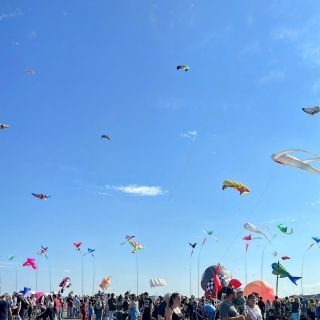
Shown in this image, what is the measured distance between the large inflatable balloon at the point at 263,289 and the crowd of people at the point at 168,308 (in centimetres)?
517

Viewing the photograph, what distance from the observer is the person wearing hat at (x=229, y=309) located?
26.5ft

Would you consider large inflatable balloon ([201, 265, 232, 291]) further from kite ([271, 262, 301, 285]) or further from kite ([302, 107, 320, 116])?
kite ([302, 107, 320, 116])

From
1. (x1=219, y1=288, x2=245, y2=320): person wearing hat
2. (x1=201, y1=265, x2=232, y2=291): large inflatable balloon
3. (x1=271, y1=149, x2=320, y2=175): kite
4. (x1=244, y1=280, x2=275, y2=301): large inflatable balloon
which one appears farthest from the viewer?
(x1=201, y1=265, x2=232, y2=291): large inflatable balloon

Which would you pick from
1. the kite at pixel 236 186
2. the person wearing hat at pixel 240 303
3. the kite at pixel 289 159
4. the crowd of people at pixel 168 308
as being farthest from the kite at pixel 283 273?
the person wearing hat at pixel 240 303

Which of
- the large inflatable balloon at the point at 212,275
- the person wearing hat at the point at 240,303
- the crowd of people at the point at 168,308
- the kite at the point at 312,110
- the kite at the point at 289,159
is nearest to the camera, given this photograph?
the crowd of people at the point at 168,308

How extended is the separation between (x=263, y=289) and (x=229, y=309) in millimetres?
27535

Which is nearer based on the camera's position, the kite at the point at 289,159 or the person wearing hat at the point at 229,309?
the person wearing hat at the point at 229,309

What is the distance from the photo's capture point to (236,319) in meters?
7.98

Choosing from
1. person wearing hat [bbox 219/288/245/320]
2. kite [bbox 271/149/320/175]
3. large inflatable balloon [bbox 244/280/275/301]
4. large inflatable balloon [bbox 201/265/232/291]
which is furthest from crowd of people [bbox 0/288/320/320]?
large inflatable balloon [bbox 201/265/232/291]

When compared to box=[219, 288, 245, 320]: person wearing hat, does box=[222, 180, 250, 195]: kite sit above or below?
above

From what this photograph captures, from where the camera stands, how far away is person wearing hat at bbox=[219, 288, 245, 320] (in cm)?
808

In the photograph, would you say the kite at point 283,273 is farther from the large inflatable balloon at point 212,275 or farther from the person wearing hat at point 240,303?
the person wearing hat at point 240,303

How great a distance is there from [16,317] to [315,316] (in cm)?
1252

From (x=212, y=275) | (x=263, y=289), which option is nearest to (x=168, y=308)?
(x=263, y=289)
